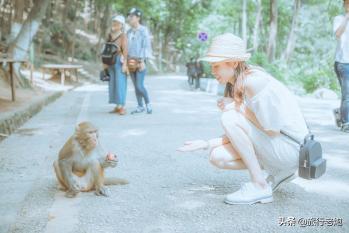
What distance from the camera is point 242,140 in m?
3.59

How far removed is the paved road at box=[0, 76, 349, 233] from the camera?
131 inches

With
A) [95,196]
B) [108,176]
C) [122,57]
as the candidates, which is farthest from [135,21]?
[95,196]

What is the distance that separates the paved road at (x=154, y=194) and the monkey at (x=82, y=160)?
0.12 meters

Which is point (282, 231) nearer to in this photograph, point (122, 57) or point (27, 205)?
point (27, 205)

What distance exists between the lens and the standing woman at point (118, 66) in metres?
8.70

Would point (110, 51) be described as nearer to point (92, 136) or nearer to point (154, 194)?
point (154, 194)

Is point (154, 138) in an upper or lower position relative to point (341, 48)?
lower

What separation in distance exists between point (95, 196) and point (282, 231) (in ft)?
4.79

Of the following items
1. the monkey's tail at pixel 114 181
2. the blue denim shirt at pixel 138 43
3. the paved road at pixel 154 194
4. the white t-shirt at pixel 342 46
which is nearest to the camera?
the paved road at pixel 154 194

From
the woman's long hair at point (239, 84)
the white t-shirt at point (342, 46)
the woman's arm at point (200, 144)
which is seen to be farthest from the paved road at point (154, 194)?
the white t-shirt at point (342, 46)

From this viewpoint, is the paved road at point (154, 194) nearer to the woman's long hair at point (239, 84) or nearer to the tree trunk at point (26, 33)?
the woman's long hair at point (239, 84)

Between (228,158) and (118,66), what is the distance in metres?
5.36

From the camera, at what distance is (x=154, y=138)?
6641 millimetres

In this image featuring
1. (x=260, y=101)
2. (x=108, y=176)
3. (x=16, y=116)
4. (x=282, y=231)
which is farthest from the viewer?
(x=16, y=116)
